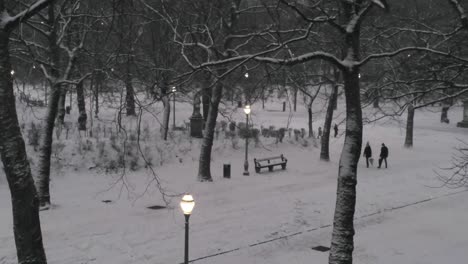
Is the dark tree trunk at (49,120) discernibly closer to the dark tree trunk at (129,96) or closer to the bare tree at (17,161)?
the dark tree trunk at (129,96)

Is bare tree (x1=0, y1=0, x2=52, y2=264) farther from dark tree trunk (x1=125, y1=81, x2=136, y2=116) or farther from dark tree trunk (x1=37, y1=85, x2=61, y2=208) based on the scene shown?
dark tree trunk (x1=37, y1=85, x2=61, y2=208)

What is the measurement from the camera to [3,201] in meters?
15.2

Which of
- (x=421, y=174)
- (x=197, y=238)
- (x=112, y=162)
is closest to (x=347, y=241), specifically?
(x=197, y=238)

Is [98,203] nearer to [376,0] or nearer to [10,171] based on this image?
[10,171]

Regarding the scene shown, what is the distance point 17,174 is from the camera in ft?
19.7

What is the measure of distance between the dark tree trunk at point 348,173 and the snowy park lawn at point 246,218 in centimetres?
294

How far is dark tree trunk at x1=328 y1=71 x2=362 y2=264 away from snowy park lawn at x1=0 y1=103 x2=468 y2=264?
294 cm

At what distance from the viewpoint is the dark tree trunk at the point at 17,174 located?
19.4ft

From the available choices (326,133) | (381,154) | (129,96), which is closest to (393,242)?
(129,96)

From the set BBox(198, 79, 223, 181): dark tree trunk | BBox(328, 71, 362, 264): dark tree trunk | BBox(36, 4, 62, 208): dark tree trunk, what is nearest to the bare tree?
BBox(328, 71, 362, 264): dark tree trunk

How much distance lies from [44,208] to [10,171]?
944 centimetres

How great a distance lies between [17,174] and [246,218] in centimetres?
934

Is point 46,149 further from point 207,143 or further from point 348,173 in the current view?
point 348,173

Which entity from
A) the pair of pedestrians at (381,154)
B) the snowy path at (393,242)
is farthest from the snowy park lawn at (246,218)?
the pair of pedestrians at (381,154)
